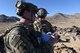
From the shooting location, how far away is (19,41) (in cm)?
432

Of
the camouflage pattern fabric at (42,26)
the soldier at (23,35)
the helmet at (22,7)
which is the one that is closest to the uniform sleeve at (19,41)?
the soldier at (23,35)

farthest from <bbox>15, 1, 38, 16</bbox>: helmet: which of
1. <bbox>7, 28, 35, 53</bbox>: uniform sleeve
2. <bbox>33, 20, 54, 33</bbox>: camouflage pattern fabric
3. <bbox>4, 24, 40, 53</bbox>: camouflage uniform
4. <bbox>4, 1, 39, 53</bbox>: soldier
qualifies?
<bbox>33, 20, 54, 33</bbox>: camouflage pattern fabric

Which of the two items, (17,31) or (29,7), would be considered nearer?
(17,31)

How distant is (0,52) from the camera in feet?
16.0

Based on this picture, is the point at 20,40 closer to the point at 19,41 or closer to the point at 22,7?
the point at 19,41

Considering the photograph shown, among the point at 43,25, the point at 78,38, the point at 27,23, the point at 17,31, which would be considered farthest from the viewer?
the point at 78,38

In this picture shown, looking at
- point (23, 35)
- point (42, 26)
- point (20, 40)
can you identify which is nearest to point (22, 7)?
point (23, 35)

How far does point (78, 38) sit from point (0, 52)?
2207cm

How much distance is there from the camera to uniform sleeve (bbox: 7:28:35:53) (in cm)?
432

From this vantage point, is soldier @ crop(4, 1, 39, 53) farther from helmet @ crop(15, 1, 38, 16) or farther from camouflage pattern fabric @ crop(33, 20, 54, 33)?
camouflage pattern fabric @ crop(33, 20, 54, 33)

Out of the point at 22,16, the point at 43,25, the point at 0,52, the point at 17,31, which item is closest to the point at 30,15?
the point at 22,16

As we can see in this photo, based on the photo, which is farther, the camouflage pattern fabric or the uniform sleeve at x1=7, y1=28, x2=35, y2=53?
the camouflage pattern fabric

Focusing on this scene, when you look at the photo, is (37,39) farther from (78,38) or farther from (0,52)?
(78,38)

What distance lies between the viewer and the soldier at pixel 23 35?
4328 mm
